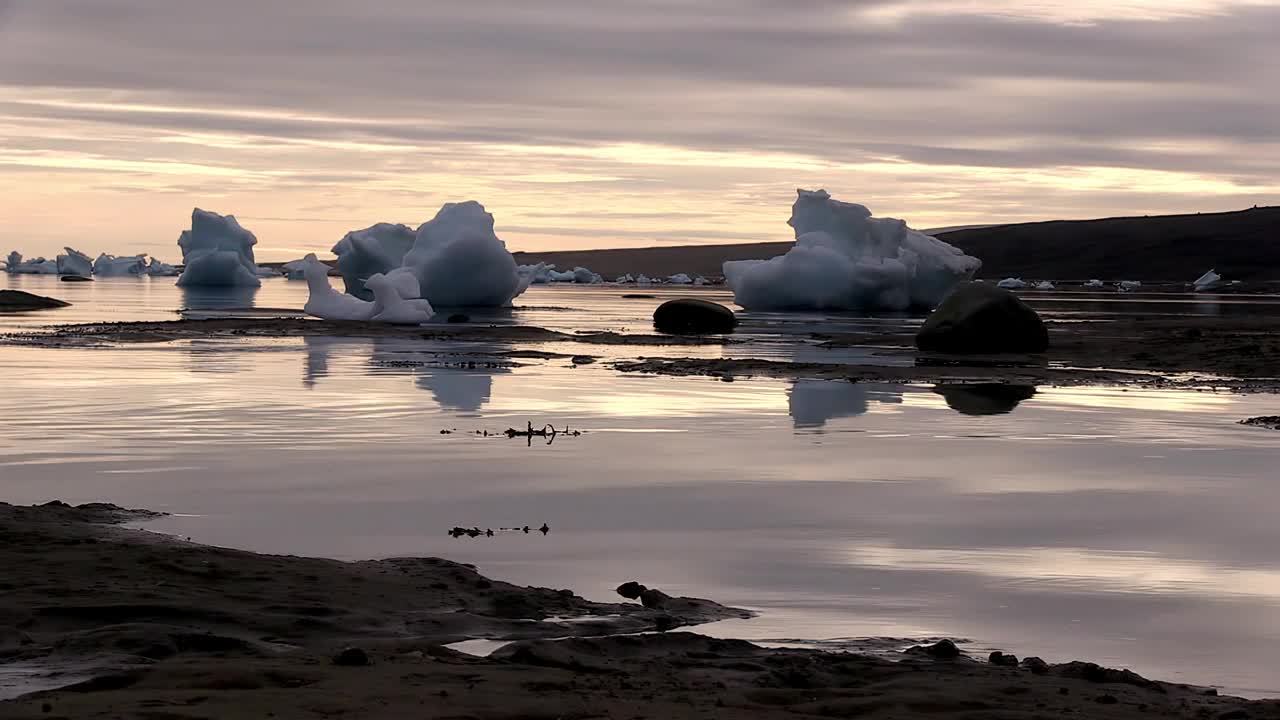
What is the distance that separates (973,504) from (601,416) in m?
6.23

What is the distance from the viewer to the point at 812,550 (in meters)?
8.39

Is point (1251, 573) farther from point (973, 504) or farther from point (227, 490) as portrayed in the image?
point (227, 490)

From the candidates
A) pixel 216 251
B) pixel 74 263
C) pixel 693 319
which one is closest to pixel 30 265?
pixel 74 263

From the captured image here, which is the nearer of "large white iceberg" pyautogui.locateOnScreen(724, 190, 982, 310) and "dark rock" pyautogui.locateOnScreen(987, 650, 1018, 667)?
"dark rock" pyautogui.locateOnScreen(987, 650, 1018, 667)

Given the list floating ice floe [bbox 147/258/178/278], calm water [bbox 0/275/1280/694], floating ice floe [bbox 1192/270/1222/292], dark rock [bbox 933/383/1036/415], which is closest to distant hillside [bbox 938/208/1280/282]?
floating ice floe [bbox 1192/270/1222/292]

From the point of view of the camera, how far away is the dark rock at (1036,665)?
5824mm

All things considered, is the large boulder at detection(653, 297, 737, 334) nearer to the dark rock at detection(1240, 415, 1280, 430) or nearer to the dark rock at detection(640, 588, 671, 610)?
the dark rock at detection(1240, 415, 1280, 430)

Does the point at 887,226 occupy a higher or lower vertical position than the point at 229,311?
higher

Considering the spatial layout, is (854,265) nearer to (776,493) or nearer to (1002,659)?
(776,493)

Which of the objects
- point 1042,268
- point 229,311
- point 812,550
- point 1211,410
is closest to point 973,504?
point 812,550

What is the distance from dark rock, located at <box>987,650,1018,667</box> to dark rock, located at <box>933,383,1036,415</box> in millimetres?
10635

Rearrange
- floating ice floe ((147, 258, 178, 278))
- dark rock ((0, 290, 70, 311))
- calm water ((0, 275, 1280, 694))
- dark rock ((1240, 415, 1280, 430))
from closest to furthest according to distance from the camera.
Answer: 1. calm water ((0, 275, 1280, 694))
2. dark rock ((1240, 415, 1280, 430))
3. dark rock ((0, 290, 70, 311))
4. floating ice floe ((147, 258, 178, 278))

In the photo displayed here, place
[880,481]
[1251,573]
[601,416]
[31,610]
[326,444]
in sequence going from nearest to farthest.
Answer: [31,610]
[1251,573]
[880,481]
[326,444]
[601,416]

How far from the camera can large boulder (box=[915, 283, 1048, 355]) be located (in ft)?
94.4
